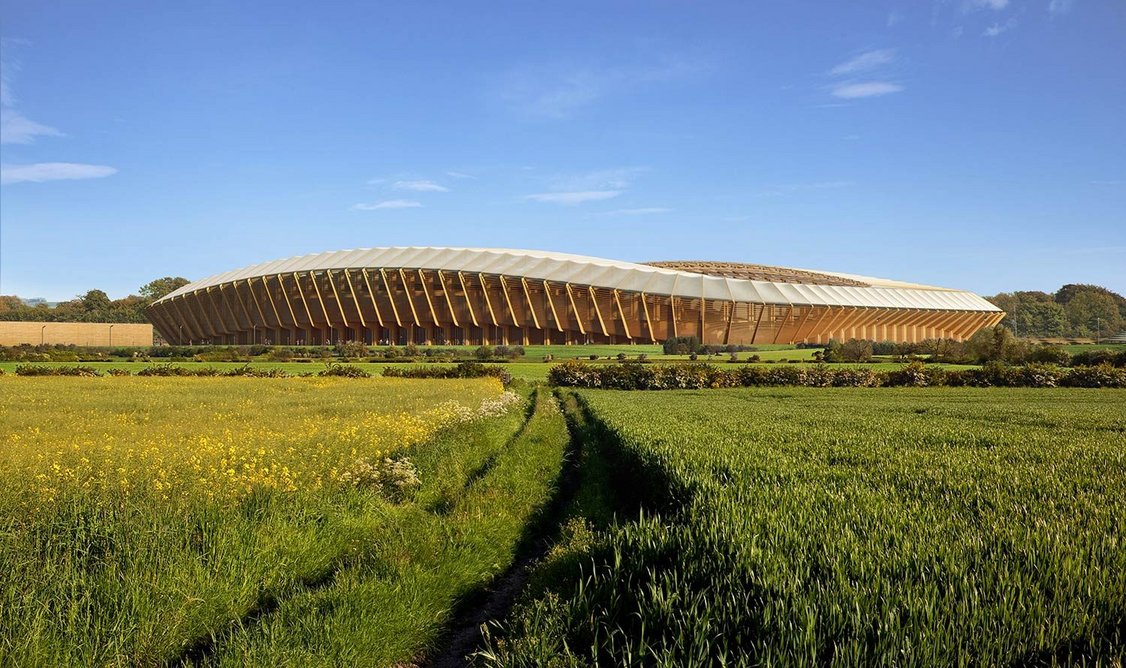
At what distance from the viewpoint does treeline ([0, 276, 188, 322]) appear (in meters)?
130

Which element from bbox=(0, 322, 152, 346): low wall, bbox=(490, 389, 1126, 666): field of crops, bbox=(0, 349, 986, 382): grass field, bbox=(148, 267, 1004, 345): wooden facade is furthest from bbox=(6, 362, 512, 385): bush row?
bbox=(0, 322, 152, 346): low wall

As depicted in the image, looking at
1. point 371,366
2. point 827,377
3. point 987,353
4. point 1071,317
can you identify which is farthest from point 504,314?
point 1071,317

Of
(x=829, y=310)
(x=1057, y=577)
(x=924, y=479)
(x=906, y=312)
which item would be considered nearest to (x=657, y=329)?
(x=829, y=310)

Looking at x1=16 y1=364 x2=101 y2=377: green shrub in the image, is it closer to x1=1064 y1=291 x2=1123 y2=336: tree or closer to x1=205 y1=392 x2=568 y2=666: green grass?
x1=205 y1=392 x2=568 y2=666: green grass

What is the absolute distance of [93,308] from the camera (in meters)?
146

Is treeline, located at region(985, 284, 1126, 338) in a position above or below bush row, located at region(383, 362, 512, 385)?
above

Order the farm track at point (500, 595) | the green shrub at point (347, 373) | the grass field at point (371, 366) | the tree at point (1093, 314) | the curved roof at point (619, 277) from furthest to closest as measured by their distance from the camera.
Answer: the tree at point (1093, 314) < the curved roof at point (619, 277) < the grass field at point (371, 366) < the green shrub at point (347, 373) < the farm track at point (500, 595)

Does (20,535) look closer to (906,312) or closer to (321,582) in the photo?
(321,582)

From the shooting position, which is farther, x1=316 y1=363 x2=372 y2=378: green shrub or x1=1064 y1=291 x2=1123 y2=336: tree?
x1=1064 y1=291 x2=1123 y2=336: tree

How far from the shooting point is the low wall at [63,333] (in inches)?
4021

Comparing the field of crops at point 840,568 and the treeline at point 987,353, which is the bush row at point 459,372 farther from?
the field of crops at point 840,568

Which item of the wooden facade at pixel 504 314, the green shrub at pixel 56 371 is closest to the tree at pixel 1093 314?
the wooden facade at pixel 504 314

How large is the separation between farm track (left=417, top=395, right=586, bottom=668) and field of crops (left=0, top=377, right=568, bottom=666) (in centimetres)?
14

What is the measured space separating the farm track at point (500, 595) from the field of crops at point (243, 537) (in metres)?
0.14
